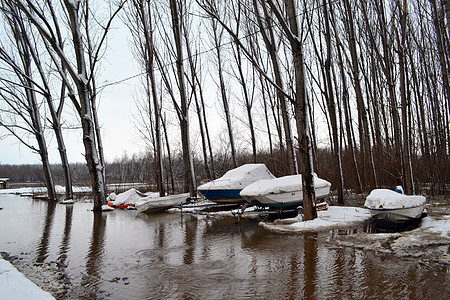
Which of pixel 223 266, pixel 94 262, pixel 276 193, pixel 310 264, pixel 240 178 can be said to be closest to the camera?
pixel 310 264

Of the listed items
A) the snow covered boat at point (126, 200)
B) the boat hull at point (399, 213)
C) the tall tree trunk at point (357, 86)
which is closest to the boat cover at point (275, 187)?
the boat hull at point (399, 213)

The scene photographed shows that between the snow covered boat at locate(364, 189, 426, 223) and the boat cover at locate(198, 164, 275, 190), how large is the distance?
13.2ft

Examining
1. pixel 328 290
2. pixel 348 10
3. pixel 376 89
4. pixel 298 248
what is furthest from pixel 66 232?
pixel 376 89

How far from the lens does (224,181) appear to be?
33.7 feet

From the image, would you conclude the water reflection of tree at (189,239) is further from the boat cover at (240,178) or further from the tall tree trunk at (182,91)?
the tall tree trunk at (182,91)

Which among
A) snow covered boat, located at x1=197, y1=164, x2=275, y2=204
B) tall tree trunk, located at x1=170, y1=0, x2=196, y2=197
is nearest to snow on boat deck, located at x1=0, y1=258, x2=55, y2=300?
snow covered boat, located at x1=197, y1=164, x2=275, y2=204

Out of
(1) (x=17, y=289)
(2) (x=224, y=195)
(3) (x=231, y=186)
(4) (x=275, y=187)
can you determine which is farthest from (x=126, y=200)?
(1) (x=17, y=289)

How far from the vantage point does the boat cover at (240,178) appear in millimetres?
9961

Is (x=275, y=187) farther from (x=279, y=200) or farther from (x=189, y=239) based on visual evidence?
(x=189, y=239)

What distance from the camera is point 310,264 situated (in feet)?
14.5

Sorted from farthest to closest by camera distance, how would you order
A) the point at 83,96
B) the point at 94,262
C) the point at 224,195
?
the point at 83,96 → the point at 224,195 → the point at 94,262

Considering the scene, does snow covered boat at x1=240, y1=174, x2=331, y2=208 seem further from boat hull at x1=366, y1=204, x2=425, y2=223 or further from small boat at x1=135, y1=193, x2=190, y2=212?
small boat at x1=135, y1=193, x2=190, y2=212

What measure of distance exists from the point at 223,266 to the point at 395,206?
4434 millimetres

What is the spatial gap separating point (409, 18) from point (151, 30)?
11991 mm
